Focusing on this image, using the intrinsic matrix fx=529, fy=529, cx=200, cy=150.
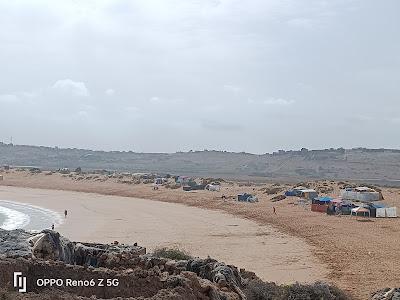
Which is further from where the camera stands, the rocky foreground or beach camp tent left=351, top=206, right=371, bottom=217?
beach camp tent left=351, top=206, right=371, bottom=217

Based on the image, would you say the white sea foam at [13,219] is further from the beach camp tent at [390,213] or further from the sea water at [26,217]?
the beach camp tent at [390,213]

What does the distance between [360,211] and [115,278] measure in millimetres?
26758

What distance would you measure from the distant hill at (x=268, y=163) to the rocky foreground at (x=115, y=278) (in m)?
85.3

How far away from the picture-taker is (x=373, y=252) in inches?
802

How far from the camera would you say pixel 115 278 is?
7.64 metres

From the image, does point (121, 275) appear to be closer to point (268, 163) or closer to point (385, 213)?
point (385, 213)

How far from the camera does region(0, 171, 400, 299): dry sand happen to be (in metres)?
16.2

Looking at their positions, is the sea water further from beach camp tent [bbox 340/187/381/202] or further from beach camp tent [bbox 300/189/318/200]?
beach camp tent [bbox 340/187/381/202]

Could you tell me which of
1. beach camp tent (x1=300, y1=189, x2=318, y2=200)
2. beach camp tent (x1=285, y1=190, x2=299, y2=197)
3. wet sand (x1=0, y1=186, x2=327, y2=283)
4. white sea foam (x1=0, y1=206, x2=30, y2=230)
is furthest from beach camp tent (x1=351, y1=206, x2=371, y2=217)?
white sea foam (x1=0, y1=206, x2=30, y2=230)

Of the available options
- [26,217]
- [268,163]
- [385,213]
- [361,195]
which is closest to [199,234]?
[385,213]

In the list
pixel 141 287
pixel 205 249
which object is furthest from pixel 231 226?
pixel 141 287

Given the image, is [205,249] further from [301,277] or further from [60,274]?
[60,274]

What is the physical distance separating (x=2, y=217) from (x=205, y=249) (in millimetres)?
20046

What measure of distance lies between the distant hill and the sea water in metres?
58.2
